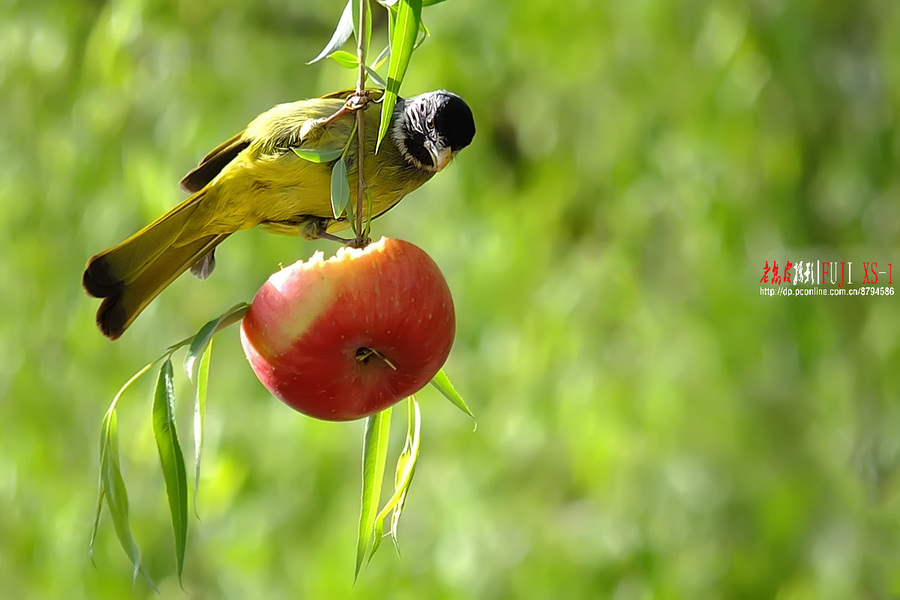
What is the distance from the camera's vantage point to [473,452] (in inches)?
A: 138

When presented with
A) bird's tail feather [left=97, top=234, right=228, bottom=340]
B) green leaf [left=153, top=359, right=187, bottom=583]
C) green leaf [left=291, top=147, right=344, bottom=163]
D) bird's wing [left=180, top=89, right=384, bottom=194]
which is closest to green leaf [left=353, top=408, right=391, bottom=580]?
green leaf [left=153, top=359, right=187, bottom=583]

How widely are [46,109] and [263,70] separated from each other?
87 cm

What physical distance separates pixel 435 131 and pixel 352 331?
2.67ft

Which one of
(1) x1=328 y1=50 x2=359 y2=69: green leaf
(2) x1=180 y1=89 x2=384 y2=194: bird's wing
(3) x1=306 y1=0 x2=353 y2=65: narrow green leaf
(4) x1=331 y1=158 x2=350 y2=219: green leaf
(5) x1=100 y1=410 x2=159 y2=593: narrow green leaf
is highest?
(3) x1=306 y1=0 x2=353 y2=65: narrow green leaf

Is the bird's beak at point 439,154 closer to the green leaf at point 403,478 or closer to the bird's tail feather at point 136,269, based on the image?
the bird's tail feather at point 136,269

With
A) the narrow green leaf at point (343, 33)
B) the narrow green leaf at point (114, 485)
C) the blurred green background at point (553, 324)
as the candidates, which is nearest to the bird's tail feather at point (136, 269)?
the narrow green leaf at point (114, 485)

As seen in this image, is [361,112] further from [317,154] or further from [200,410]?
[200,410]

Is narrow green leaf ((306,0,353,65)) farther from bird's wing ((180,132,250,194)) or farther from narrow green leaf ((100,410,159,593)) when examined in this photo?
bird's wing ((180,132,250,194))

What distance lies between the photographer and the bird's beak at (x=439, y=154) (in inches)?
84.0

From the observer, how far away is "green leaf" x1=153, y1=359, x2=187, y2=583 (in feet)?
4.82

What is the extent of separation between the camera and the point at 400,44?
4.25ft

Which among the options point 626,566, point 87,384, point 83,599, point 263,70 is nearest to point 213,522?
point 83,599

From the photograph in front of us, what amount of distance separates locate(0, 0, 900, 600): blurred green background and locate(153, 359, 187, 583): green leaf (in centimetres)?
186

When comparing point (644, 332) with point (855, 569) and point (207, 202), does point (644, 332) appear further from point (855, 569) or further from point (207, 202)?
point (207, 202)
